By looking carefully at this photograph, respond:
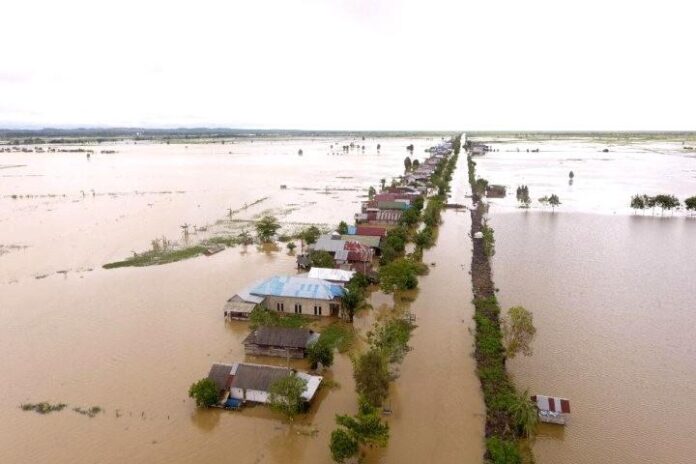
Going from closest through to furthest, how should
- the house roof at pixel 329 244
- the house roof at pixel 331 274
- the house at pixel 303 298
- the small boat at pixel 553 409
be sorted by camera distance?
1. the small boat at pixel 553 409
2. the house at pixel 303 298
3. the house roof at pixel 331 274
4. the house roof at pixel 329 244

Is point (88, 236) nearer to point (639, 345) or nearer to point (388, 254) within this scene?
point (388, 254)

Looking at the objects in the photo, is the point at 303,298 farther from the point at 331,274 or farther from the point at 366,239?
the point at 366,239

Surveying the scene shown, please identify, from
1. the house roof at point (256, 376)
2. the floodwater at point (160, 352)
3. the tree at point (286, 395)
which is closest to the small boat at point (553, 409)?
the floodwater at point (160, 352)

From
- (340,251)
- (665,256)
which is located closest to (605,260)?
(665,256)

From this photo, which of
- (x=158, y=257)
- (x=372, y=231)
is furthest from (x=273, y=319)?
(x=372, y=231)

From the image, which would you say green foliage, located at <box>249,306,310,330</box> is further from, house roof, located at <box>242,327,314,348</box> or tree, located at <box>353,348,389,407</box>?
tree, located at <box>353,348,389,407</box>

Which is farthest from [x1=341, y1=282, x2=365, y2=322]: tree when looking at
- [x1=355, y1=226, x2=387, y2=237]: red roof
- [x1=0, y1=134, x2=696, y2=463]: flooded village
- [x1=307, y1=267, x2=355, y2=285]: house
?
[x1=355, y1=226, x2=387, y2=237]: red roof

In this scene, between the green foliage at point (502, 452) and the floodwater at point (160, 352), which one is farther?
the floodwater at point (160, 352)

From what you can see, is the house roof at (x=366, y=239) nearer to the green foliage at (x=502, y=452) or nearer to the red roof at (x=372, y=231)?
the red roof at (x=372, y=231)
